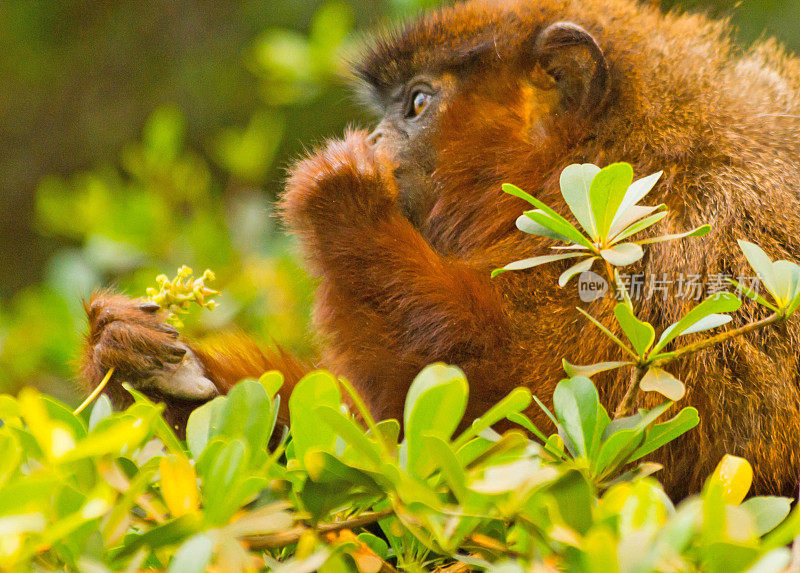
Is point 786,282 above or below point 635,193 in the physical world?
below

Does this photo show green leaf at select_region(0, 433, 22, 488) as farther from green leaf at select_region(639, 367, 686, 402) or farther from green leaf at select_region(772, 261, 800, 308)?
green leaf at select_region(772, 261, 800, 308)

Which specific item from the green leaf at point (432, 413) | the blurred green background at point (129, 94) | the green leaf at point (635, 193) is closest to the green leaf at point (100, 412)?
the green leaf at point (432, 413)

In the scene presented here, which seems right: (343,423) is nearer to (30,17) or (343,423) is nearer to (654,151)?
(654,151)

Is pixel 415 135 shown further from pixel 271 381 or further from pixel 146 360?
pixel 271 381

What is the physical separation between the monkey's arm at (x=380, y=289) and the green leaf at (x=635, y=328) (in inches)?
21.2

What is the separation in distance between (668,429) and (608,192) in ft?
0.89

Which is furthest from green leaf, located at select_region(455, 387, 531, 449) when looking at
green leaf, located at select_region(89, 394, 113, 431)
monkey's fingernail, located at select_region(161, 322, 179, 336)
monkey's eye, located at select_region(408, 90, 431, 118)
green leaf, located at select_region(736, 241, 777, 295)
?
monkey's eye, located at select_region(408, 90, 431, 118)

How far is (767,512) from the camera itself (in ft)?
2.82

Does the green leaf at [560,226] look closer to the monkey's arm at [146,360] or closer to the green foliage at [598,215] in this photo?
the green foliage at [598,215]

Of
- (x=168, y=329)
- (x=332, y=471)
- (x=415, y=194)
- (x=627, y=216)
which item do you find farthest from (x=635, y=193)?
(x=168, y=329)

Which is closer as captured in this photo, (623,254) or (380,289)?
(623,254)

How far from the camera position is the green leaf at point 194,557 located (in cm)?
64

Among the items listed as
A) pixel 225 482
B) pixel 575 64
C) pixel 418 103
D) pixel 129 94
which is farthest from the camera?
pixel 129 94

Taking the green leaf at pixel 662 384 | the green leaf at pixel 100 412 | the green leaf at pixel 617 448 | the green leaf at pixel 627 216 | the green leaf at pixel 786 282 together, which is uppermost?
the green leaf at pixel 627 216
